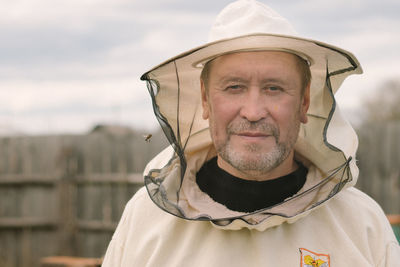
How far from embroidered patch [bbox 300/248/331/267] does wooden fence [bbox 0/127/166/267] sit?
5.79m

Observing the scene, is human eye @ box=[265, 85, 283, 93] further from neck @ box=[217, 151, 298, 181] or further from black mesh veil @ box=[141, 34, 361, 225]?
neck @ box=[217, 151, 298, 181]

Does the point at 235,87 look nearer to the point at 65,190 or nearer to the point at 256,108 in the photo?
the point at 256,108

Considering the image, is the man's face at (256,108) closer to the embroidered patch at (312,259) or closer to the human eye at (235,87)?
the human eye at (235,87)

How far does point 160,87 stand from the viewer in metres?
2.33

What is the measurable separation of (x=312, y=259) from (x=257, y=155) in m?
0.47

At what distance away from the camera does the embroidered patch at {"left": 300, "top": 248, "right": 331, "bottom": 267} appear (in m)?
1.94

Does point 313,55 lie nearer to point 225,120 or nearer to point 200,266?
point 225,120

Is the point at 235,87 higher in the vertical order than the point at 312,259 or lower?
higher

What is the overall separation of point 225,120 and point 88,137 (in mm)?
6616

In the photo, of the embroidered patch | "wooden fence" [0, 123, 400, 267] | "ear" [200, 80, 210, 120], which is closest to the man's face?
"ear" [200, 80, 210, 120]

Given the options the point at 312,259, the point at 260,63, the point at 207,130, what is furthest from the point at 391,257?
the point at 207,130

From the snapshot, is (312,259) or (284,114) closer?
(312,259)

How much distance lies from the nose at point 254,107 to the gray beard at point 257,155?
50 mm

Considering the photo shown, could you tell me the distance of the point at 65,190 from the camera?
8461 millimetres
